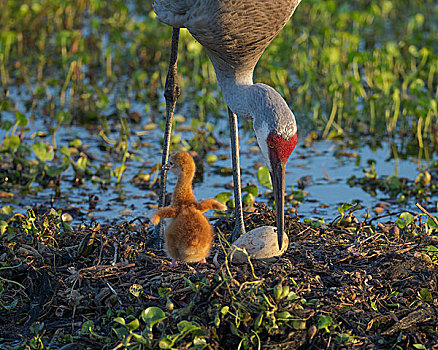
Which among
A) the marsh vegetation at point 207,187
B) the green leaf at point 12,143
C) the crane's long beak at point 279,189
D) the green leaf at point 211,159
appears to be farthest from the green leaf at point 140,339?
the green leaf at point 211,159

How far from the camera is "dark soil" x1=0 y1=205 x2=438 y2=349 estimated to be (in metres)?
3.57

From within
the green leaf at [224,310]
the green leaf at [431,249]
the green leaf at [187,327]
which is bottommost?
the green leaf at [431,249]

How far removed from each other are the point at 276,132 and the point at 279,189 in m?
0.34

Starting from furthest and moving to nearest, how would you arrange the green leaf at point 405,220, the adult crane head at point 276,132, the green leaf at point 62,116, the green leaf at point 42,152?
the green leaf at point 62,116
the green leaf at point 42,152
the green leaf at point 405,220
the adult crane head at point 276,132

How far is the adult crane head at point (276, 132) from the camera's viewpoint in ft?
12.8

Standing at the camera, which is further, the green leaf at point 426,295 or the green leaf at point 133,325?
the green leaf at point 426,295

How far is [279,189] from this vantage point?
4.05 meters

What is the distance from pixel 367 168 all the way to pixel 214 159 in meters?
1.35

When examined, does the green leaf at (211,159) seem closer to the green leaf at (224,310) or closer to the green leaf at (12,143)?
the green leaf at (12,143)

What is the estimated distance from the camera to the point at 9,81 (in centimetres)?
827

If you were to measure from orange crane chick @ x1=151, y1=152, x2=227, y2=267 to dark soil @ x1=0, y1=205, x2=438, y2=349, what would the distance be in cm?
9

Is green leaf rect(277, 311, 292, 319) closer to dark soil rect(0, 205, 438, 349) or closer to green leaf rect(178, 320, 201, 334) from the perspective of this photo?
dark soil rect(0, 205, 438, 349)

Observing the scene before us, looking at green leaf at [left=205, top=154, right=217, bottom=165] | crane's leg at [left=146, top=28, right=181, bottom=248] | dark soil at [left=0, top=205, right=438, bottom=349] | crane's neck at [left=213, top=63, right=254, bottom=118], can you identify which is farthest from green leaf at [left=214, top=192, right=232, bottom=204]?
green leaf at [left=205, top=154, right=217, bottom=165]

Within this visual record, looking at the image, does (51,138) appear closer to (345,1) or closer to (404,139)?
→ (404,139)
